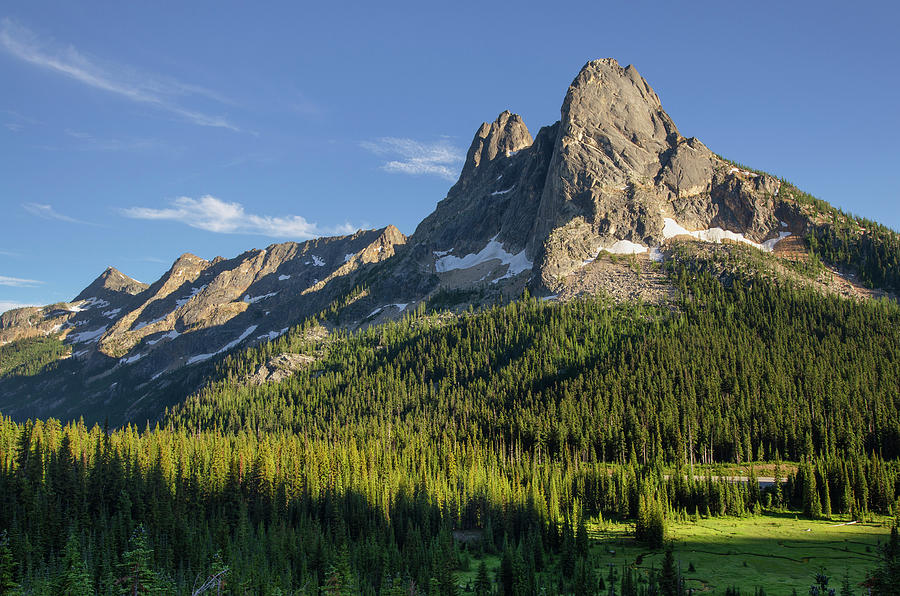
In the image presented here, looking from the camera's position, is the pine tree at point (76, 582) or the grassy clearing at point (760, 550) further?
the grassy clearing at point (760, 550)

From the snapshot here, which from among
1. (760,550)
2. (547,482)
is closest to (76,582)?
(760,550)

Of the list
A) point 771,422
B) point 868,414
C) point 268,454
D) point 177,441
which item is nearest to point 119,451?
point 177,441

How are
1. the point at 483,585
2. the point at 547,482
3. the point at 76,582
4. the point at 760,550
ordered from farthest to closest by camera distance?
the point at 547,482 < the point at 760,550 < the point at 483,585 < the point at 76,582

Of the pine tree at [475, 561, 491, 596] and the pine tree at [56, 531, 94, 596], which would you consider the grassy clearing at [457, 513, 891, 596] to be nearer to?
the pine tree at [475, 561, 491, 596]

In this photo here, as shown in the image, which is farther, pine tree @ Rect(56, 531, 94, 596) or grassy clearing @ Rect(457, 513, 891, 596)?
grassy clearing @ Rect(457, 513, 891, 596)

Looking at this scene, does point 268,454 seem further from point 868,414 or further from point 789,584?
point 868,414

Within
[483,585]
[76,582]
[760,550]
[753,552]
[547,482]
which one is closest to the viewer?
[76,582]

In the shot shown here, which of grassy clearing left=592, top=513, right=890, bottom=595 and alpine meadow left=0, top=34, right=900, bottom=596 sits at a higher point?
alpine meadow left=0, top=34, right=900, bottom=596

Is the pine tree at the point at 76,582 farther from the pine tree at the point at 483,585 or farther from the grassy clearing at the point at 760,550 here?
the grassy clearing at the point at 760,550

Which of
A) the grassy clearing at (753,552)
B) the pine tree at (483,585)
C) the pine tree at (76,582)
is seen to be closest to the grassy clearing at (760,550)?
the grassy clearing at (753,552)

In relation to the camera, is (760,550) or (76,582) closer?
(76,582)

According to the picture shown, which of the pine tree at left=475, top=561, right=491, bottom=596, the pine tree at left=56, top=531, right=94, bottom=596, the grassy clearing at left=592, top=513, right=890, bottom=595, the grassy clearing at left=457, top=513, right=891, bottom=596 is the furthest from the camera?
the grassy clearing at left=592, top=513, right=890, bottom=595

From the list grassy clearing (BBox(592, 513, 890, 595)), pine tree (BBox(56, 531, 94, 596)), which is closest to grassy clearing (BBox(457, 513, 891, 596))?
Answer: grassy clearing (BBox(592, 513, 890, 595))

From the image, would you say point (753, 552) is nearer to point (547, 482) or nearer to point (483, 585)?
Answer: point (547, 482)
